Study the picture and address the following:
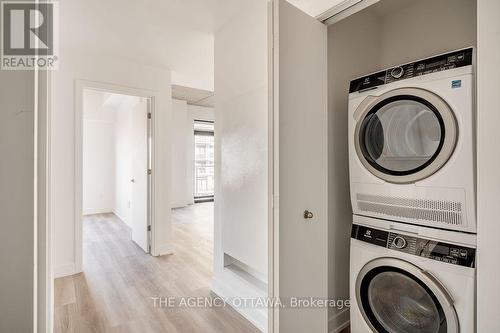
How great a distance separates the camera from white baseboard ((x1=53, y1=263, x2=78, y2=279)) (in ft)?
8.93

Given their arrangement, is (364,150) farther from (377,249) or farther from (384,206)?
(377,249)

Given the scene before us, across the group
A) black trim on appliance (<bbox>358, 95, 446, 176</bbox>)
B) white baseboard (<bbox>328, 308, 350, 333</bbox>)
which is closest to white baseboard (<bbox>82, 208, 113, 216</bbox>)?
white baseboard (<bbox>328, 308, 350, 333</bbox>)

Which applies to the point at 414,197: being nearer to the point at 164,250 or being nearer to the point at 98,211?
the point at 164,250

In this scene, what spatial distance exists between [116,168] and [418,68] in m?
5.84

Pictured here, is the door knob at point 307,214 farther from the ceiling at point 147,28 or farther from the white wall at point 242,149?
the ceiling at point 147,28

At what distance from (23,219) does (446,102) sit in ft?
5.60

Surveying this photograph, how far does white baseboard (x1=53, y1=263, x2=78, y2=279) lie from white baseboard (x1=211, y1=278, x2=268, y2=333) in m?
1.65

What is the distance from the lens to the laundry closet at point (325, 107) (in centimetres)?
135

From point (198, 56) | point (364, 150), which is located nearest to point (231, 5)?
point (198, 56)

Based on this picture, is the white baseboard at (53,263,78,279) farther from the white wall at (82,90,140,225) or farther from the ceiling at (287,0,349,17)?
the ceiling at (287,0,349,17)

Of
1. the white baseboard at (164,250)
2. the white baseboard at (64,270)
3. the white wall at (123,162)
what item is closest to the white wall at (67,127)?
the white baseboard at (64,270)

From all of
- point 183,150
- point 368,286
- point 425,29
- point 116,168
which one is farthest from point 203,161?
point 368,286

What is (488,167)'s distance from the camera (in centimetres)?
107

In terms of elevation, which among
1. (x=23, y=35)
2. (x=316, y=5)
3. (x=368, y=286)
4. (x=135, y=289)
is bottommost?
(x=135, y=289)
